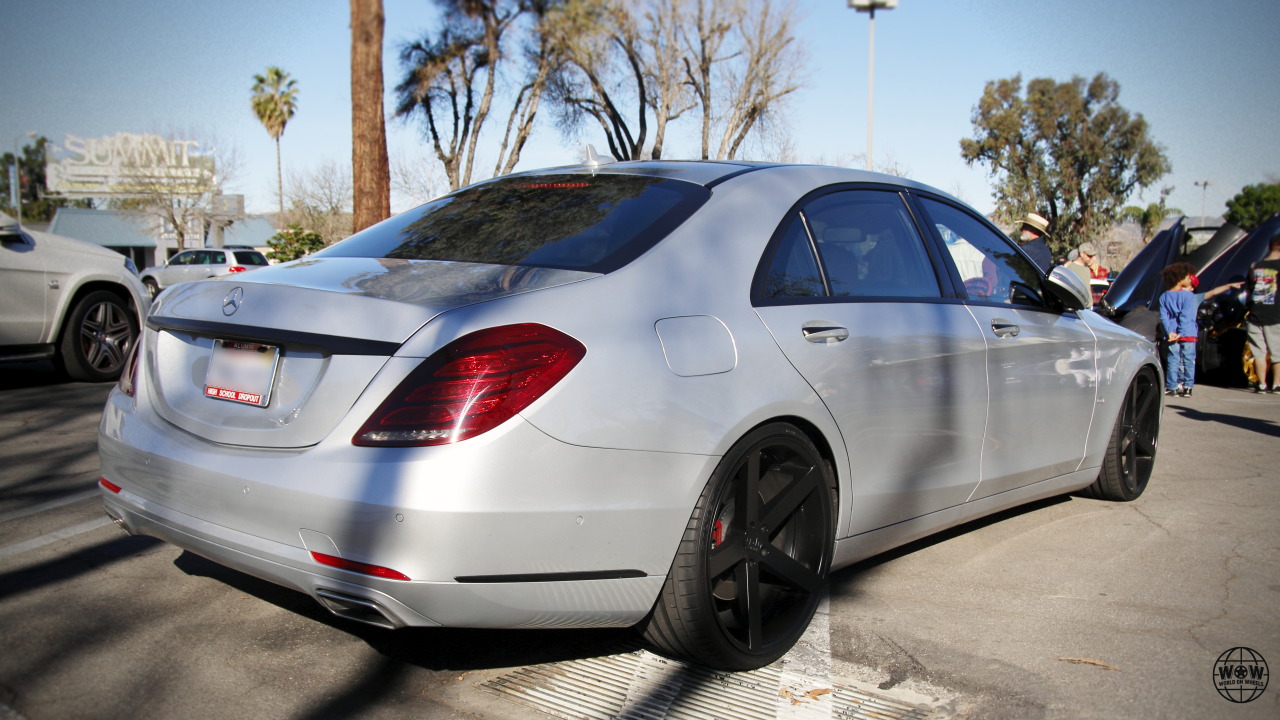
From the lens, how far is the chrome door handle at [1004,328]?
12.9 ft

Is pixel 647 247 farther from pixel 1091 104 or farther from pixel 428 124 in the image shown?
pixel 1091 104

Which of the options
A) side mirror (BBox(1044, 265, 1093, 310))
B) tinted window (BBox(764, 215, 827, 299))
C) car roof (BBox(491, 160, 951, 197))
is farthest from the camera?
side mirror (BBox(1044, 265, 1093, 310))

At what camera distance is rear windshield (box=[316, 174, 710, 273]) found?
9.37ft

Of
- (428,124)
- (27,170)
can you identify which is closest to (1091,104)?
(428,124)

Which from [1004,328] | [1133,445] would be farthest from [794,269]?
[1133,445]

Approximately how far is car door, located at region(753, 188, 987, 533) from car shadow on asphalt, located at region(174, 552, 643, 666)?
36.1 inches

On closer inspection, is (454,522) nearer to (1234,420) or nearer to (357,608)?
(357,608)

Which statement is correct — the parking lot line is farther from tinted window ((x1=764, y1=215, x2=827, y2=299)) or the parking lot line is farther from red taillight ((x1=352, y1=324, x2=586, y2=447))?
tinted window ((x1=764, y1=215, x2=827, y2=299))

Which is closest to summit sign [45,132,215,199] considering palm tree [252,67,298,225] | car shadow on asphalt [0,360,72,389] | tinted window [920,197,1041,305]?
palm tree [252,67,298,225]

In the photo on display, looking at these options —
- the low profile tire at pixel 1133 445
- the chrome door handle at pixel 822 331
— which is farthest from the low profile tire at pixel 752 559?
the low profile tire at pixel 1133 445

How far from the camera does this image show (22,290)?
787 centimetres

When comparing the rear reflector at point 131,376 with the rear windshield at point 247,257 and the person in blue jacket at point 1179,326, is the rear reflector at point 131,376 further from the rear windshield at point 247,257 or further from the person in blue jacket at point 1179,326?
the rear windshield at point 247,257

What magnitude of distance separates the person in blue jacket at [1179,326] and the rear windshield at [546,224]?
9966mm

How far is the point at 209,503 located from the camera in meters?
2.55
